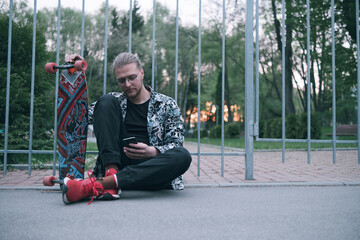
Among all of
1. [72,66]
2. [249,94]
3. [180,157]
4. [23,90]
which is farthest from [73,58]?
[23,90]

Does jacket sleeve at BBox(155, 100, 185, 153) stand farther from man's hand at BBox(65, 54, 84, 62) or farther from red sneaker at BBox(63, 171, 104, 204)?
man's hand at BBox(65, 54, 84, 62)

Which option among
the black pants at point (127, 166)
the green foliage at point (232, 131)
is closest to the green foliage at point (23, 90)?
the black pants at point (127, 166)

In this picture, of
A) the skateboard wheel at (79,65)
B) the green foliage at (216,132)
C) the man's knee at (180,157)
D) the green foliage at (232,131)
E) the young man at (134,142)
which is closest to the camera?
the young man at (134,142)

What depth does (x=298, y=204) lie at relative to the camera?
226cm

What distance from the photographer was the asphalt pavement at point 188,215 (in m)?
1.56

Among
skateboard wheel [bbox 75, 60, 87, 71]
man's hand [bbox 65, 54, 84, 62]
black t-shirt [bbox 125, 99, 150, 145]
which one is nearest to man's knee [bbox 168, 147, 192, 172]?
black t-shirt [bbox 125, 99, 150, 145]

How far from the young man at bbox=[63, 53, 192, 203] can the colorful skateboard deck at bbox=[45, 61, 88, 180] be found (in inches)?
4.3

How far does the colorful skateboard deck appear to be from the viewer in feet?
8.80

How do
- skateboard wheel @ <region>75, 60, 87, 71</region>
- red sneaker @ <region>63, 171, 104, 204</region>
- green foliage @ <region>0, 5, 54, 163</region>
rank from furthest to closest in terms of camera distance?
green foliage @ <region>0, 5, 54, 163</region>, skateboard wheel @ <region>75, 60, 87, 71</region>, red sneaker @ <region>63, 171, 104, 204</region>

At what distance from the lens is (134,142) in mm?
2330

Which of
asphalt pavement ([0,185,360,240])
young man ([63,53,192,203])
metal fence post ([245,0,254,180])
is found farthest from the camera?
metal fence post ([245,0,254,180])

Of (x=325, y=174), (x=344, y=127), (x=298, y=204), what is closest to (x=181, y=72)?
(x=344, y=127)

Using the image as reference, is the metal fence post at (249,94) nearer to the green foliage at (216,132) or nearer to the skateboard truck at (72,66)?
the skateboard truck at (72,66)

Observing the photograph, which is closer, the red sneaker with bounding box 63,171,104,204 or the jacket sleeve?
the red sneaker with bounding box 63,171,104,204
